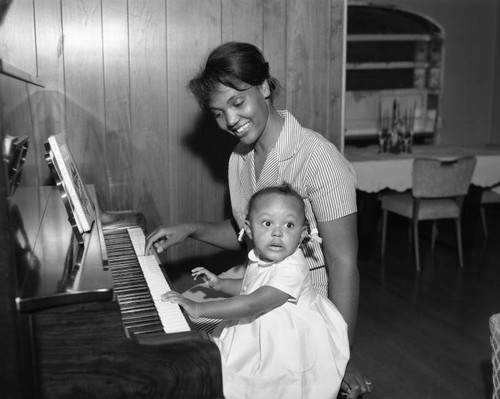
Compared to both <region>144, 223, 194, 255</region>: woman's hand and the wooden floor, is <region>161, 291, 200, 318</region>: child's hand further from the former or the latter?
the wooden floor

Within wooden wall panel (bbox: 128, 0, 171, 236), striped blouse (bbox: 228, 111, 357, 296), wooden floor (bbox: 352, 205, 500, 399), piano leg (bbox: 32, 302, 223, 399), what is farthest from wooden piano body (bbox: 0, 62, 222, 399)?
wooden floor (bbox: 352, 205, 500, 399)

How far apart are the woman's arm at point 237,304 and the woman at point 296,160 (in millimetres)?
278

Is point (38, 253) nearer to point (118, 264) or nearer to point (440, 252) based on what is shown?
point (118, 264)

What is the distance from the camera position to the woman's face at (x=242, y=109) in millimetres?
2020

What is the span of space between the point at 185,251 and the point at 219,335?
112 centimetres

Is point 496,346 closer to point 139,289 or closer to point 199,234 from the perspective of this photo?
point 199,234

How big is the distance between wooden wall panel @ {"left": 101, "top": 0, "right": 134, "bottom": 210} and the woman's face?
32.9 inches

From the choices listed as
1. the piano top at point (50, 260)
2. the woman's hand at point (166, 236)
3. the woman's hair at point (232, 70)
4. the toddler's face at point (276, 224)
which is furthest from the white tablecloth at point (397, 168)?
the piano top at point (50, 260)

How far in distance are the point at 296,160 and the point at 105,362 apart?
1.05m

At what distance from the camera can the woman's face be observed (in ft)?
6.63

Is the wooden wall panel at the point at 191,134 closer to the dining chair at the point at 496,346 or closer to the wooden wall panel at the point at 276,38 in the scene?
the wooden wall panel at the point at 276,38

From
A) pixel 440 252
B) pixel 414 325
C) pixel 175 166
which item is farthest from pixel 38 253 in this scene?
pixel 440 252

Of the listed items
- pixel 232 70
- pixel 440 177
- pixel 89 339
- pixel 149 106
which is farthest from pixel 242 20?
pixel 440 177

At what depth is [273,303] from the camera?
175 cm
